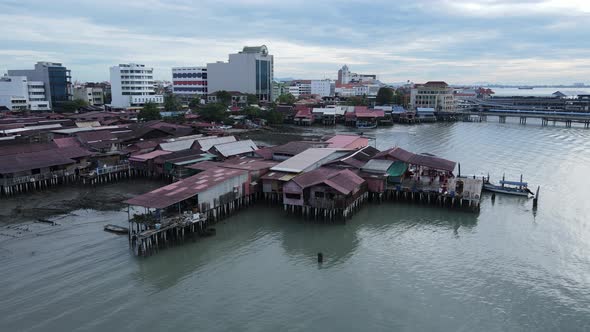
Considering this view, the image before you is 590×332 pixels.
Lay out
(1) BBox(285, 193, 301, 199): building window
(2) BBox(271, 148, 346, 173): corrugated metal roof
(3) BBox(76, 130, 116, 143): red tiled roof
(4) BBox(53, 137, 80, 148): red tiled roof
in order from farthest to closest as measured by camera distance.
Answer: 1. (3) BBox(76, 130, 116, 143): red tiled roof
2. (4) BBox(53, 137, 80, 148): red tiled roof
3. (2) BBox(271, 148, 346, 173): corrugated metal roof
4. (1) BBox(285, 193, 301, 199): building window

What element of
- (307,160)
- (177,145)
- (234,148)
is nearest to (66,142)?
(177,145)

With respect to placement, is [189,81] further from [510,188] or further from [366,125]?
[510,188]

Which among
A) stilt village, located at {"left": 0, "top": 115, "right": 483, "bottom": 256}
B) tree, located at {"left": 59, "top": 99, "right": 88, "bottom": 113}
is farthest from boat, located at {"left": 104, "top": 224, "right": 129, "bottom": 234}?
tree, located at {"left": 59, "top": 99, "right": 88, "bottom": 113}

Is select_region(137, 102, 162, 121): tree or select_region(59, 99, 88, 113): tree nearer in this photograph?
select_region(137, 102, 162, 121): tree

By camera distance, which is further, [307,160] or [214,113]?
[214,113]

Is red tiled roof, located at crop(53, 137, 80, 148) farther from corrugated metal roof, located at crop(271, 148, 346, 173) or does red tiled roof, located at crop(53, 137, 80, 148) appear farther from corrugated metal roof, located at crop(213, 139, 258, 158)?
corrugated metal roof, located at crop(271, 148, 346, 173)

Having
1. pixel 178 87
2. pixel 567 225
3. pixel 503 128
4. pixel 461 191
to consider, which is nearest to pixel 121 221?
pixel 461 191
